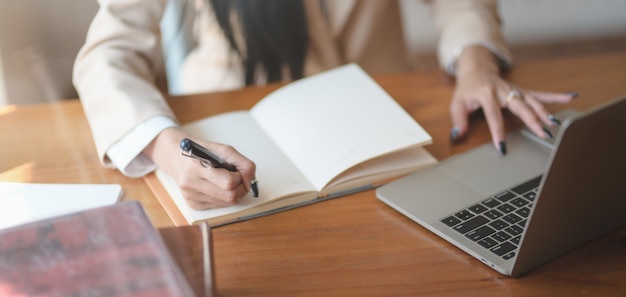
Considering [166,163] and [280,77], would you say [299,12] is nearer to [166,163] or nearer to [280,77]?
[280,77]

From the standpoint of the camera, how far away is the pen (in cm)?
93

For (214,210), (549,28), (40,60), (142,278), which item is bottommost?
(549,28)

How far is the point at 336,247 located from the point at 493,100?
42 cm

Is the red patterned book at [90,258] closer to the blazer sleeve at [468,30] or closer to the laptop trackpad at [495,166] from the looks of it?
the laptop trackpad at [495,166]

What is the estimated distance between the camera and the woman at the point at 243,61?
107cm

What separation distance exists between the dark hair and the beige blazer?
0.07 feet

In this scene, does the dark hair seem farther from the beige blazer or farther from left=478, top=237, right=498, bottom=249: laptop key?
left=478, top=237, right=498, bottom=249: laptop key

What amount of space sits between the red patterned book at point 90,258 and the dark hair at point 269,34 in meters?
0.84

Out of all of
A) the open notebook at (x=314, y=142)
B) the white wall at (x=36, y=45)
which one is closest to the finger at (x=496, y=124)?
the open notebook at (x=314, y=142)

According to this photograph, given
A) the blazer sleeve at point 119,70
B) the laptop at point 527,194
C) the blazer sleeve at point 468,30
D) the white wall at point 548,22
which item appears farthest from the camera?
the white wall at point 548,22

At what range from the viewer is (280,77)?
1.56m

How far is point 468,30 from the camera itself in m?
1.37

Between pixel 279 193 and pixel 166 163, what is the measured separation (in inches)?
6.5

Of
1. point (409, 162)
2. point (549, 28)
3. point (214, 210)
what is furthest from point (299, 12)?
point (549, 28)
